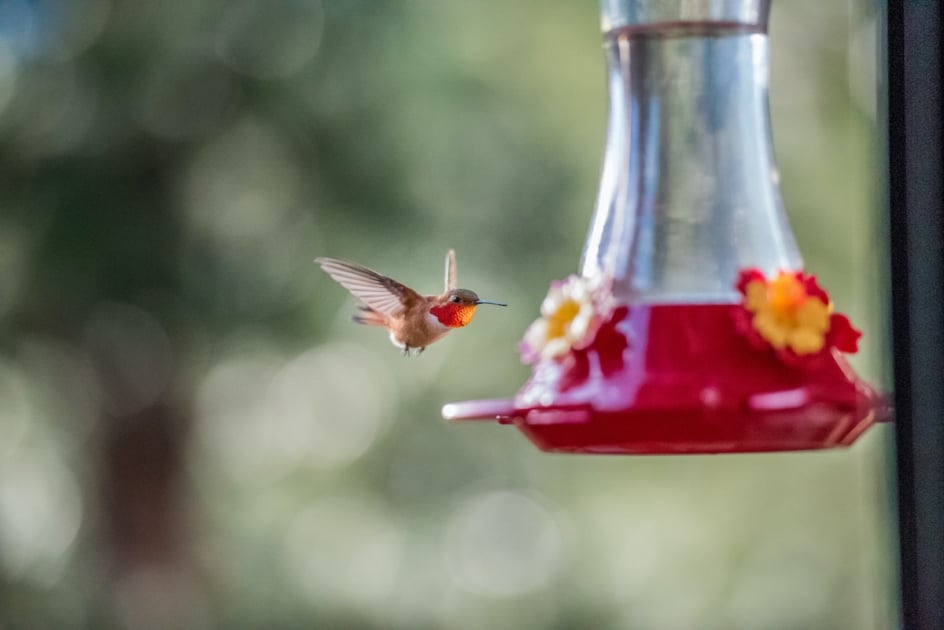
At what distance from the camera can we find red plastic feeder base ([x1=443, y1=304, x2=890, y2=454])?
177cm

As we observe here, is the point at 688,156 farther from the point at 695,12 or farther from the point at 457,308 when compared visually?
the point at 457,308

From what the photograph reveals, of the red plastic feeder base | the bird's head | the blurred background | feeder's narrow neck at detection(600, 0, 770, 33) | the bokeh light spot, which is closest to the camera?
the red plastic feeder base

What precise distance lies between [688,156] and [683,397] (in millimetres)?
532

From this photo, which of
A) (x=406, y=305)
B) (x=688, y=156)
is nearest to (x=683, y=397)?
(x=688, y=156)

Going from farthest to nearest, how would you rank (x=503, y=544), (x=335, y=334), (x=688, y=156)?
(x=503, y=544), (x=335, y=334), (x=688, y=156)

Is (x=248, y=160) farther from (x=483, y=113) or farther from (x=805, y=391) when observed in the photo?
(x=805, y=391)

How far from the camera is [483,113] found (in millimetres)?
7117

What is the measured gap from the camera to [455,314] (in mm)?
2414

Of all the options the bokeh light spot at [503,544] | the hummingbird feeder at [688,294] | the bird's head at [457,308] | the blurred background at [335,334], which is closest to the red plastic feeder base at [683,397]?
the hummingbird feeder at [688,294]

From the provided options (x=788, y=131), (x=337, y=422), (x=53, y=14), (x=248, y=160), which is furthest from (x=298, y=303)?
(x=788, y=131)

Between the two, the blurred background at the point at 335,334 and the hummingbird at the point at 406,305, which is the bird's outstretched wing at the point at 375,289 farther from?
the blurred background at the point at 335,334

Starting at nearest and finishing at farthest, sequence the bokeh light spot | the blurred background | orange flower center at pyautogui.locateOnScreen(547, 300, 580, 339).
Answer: orange flower center at pyautogui.locateOnScreen(547, 300, 580, 339) < the blurred background < the bokeh light spot

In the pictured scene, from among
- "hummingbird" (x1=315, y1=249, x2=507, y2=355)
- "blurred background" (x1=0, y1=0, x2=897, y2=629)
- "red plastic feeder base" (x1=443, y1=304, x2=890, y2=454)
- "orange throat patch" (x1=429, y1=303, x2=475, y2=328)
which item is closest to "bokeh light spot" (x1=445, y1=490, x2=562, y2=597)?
"blurred background" (x1=0, y1=0, x2=897, y2=629)

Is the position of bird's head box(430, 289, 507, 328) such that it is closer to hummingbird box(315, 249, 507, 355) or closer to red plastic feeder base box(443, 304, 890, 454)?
hummingbird box(315, 249, 507, 355)
